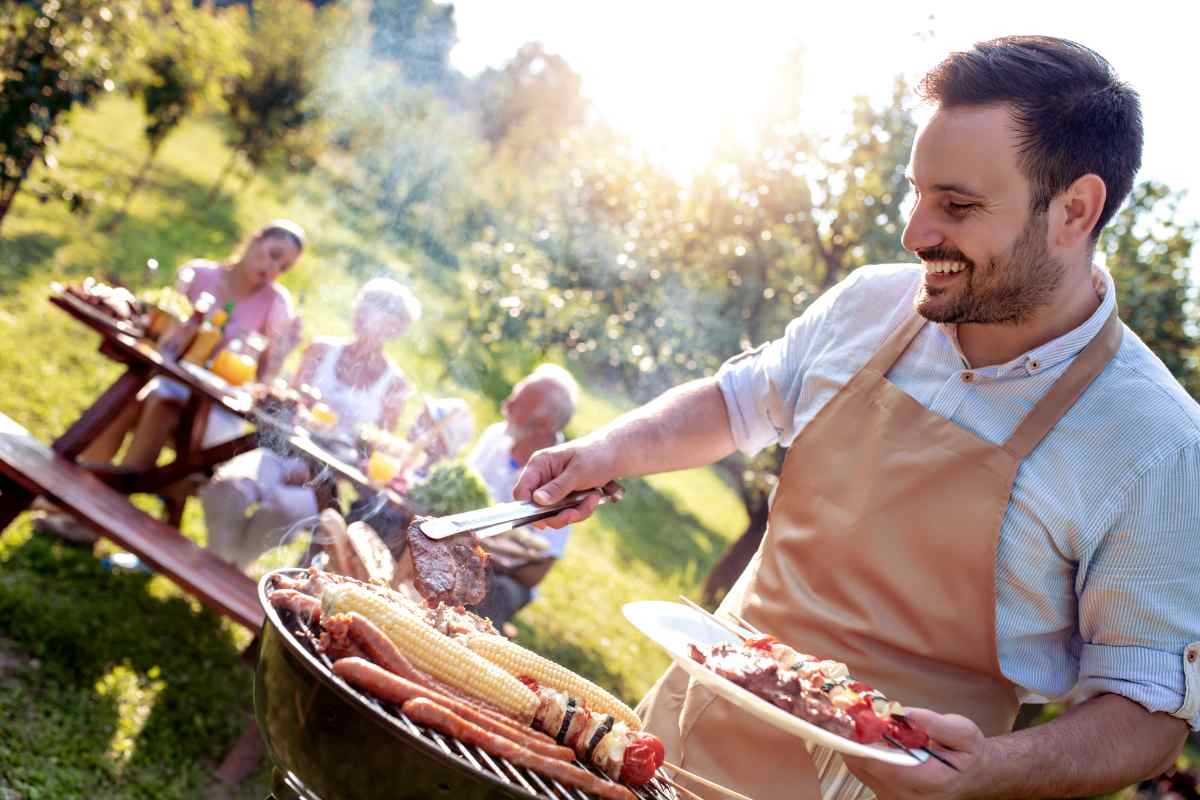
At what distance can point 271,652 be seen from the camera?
1847 mm

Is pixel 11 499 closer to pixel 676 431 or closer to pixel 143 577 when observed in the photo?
pixel 143 577

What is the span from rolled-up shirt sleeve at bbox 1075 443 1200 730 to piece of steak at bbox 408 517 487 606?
135 cm

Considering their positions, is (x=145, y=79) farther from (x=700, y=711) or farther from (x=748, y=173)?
(x=700, y=711)

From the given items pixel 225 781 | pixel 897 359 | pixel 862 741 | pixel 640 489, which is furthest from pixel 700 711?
pixel 640 489

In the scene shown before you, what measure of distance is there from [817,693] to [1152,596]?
0.73 meters

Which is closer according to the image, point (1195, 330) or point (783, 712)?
point (783, 712)

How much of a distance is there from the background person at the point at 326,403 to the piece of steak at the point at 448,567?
3346 mm

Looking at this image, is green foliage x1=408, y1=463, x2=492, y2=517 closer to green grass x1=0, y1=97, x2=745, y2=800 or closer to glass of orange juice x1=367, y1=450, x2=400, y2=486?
glass of orange juice x1=367, y1=450, x2=400, y2=486

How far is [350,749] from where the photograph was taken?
1.68m

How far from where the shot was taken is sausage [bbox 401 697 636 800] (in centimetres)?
174

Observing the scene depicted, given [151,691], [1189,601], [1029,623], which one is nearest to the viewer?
[1189,601]

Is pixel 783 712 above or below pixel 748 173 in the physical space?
below

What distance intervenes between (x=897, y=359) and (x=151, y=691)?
398cm

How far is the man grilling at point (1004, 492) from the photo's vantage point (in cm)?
201
